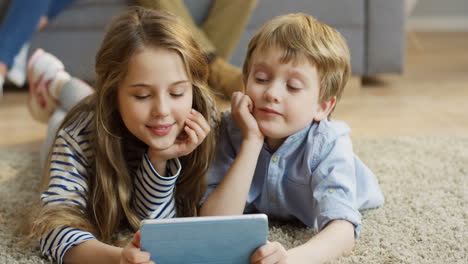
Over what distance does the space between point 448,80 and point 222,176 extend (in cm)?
178

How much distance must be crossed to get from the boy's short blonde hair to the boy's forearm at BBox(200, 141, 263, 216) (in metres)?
0.18

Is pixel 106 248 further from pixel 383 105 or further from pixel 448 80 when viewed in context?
pixel 448 80

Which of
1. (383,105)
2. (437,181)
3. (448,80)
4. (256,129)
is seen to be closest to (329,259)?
(256,129)

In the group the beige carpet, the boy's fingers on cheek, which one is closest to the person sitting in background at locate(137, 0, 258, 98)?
the beige carpet

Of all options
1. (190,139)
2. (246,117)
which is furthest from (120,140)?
(246,117)

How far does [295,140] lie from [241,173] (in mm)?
139

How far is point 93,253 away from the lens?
1010 mm

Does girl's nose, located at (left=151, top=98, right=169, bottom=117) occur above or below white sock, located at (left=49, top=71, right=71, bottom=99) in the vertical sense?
above

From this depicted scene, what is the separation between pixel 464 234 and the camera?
3.88 feet

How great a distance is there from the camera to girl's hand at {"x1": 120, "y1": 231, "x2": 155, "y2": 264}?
0.91 meters

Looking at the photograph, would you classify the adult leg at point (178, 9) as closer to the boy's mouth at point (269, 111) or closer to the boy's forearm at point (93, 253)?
the boy's mouth at point (269, 111)

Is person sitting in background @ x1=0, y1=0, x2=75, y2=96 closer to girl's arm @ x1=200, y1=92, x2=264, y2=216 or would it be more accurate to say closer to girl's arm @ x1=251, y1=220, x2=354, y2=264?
girl's arm @ x1=200, y1=92, x2=264, y2=216

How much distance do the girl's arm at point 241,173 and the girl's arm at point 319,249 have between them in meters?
0.17

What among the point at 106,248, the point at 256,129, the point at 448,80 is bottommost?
the point at 448,80
